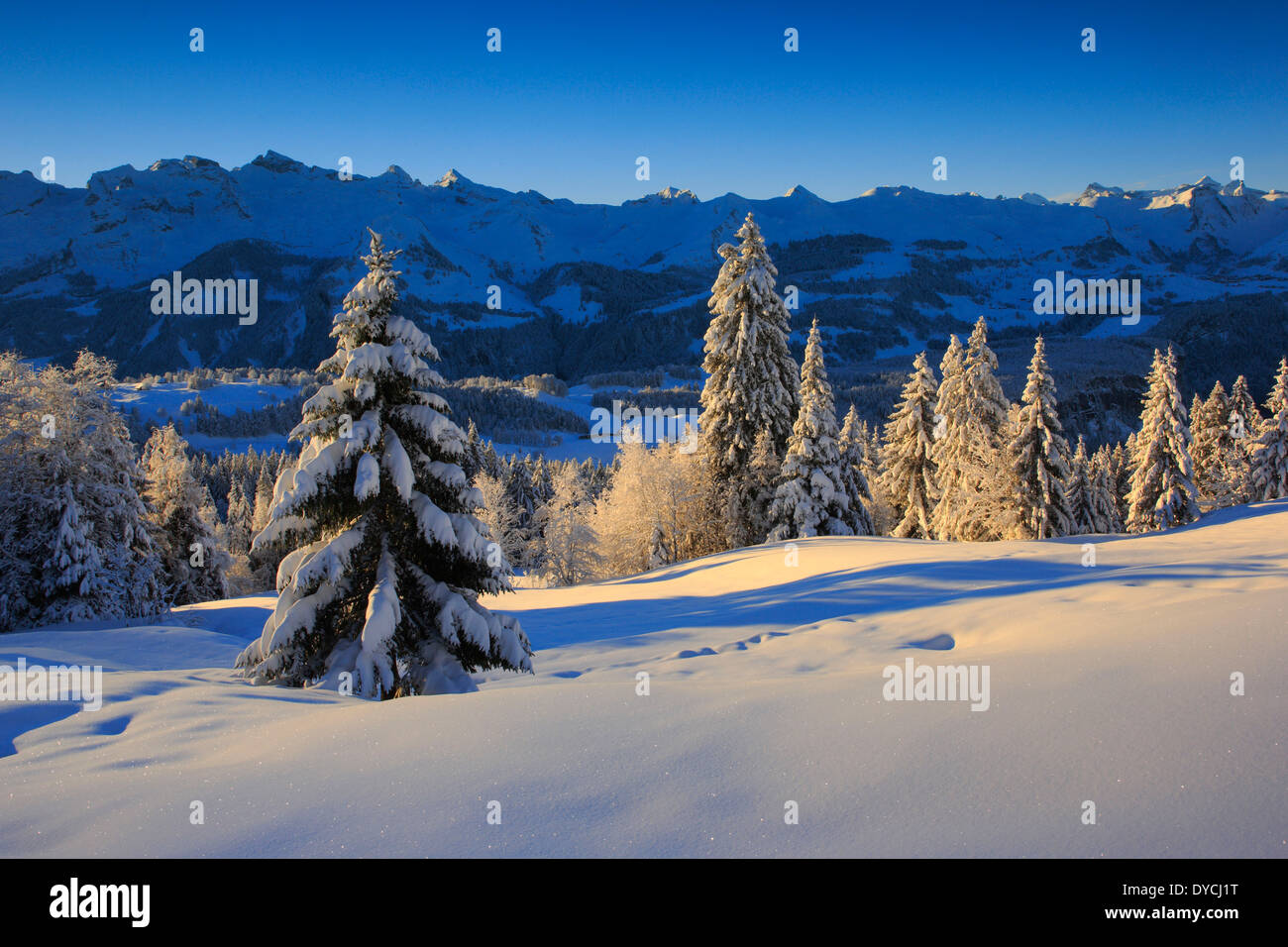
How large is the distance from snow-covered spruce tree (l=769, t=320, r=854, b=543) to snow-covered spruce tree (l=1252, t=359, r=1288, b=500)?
82.7 ft

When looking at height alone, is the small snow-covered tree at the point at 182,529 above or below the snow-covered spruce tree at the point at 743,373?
below

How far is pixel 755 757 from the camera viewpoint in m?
4.04

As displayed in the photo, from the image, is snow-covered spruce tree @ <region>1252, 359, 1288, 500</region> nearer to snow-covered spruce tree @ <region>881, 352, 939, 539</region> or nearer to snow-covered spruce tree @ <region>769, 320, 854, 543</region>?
snow-covered spruce tree @ <region>881, 352, 939, 539</region>

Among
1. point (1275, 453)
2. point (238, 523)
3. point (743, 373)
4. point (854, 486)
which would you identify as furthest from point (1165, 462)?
point (238, 523)

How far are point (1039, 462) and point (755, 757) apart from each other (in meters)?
29.4

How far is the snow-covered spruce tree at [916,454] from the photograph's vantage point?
37344 millimetres

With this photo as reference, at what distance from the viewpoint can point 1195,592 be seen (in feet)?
23.5

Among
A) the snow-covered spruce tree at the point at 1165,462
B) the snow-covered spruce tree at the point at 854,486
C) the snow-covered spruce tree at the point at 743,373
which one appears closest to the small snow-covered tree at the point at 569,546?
the snow-covered spruce tree at the point at 743,373

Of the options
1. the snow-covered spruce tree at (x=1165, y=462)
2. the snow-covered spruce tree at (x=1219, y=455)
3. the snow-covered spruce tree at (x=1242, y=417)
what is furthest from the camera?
the snow-covered spruce tree at (x=1242, y=417)

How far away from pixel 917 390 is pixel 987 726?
1431 inches

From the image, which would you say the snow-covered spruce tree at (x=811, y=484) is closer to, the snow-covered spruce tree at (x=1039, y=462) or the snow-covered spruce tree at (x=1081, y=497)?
the snow-covered spruce tree at (x=1039, y=462)

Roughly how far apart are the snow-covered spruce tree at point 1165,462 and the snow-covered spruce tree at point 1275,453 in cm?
329

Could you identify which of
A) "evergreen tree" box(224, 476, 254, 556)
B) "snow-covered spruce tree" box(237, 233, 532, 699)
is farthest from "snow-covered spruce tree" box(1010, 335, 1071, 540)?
"evergreen tree" box(224, 476, 254, 556)
